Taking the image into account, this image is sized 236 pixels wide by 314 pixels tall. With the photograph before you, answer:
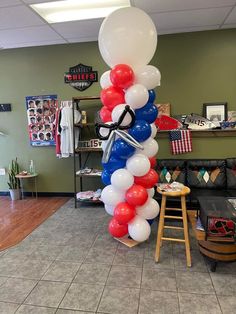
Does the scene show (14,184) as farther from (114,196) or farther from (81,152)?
(114,196)

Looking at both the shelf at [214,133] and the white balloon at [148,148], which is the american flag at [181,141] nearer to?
the shelf at [214,133]

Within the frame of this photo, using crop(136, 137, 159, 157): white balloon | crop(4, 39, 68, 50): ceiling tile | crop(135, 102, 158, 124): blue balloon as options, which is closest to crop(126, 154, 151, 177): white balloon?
crop(136, 137, 159, 157): white balloon

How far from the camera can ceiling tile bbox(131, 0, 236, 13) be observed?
2.79m

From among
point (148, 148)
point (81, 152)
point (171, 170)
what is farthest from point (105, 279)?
point (81, 152)

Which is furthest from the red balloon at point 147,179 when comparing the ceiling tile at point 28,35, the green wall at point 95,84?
the ceiling tile at point 28,35

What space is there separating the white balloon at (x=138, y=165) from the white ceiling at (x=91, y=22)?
1.89 metres

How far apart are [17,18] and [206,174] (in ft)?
11.2

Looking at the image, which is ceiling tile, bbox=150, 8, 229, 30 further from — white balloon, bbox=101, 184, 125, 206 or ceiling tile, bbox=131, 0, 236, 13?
white balloon, bbox=101, 184, 125, 206

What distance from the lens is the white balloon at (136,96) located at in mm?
2271

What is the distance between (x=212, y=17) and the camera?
3252mm

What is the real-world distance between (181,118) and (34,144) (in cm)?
276

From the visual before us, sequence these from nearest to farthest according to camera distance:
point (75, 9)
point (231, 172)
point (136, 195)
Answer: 1. point (136, 195)
2. point (75, 9)
3. point (231, 172)

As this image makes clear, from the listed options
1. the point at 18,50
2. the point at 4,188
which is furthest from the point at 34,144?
the point at 18,50

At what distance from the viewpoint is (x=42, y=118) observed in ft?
14.5
